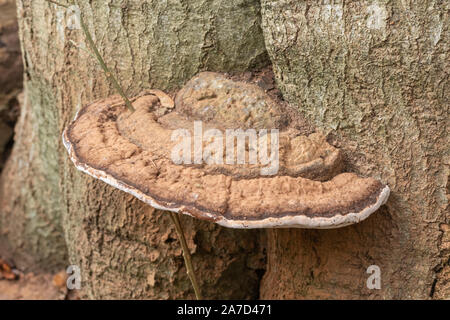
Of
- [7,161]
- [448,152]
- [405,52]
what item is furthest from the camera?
[7,161]

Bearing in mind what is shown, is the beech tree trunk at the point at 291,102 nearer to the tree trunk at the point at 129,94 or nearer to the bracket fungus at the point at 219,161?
the tree trunk at the point at 129,94

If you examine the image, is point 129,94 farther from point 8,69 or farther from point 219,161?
point 8,69

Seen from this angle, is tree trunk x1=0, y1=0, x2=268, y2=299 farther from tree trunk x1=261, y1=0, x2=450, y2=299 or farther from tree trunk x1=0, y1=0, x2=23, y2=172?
tree trunk x1=0, y1=0, x2=23, y2=172

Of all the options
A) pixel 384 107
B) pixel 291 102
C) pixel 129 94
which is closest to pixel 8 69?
pixel 129 94

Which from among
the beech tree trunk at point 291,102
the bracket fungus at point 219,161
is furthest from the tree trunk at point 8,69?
the bracket fungus at point 219,161

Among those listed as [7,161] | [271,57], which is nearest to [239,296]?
[271,57]

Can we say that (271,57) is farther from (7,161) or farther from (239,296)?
(7,161)

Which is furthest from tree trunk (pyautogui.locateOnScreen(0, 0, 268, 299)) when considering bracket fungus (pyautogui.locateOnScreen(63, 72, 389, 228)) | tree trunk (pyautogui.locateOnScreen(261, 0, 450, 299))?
tree trunk (pyautogui.locateOnScreen(261, 0, 450, 299))
